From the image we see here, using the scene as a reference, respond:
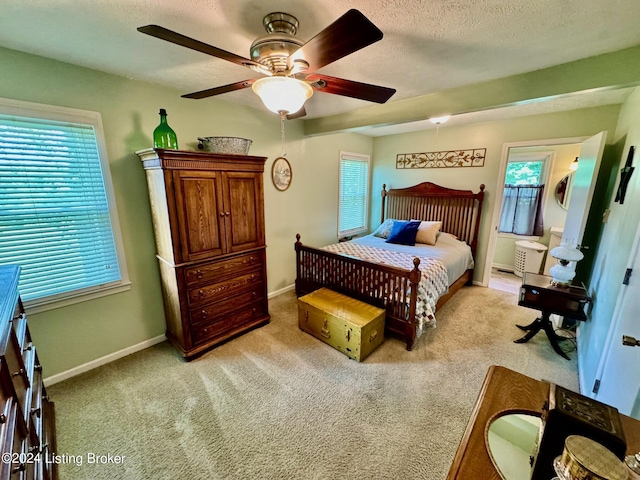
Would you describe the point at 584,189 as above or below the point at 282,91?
below

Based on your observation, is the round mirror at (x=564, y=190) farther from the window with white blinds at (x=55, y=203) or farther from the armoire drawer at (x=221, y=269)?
the window with white blinds at (x=55, y=203)

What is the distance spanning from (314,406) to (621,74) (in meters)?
2.92

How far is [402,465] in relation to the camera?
147 centimetres

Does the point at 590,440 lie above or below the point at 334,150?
below

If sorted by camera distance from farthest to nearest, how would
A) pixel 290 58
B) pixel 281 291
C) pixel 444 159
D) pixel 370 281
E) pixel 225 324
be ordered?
pixel 444 159 < pixel 281 291 < pixel 370 281 < pixel 225 324 < pixel 290 58

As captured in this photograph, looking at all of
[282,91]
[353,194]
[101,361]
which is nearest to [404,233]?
[353,194]

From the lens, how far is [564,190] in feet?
13.5

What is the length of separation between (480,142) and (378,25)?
10.1 ft

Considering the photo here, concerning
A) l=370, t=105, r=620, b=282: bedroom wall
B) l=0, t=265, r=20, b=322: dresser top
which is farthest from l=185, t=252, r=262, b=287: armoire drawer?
l=370, t=105, r=620, b=282: bedroom wall

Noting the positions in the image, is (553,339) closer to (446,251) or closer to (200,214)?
(446,251)

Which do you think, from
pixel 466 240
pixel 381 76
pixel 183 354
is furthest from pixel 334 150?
pixel 183 354

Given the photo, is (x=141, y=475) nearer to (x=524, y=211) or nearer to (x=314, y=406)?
(x=314, y=406)

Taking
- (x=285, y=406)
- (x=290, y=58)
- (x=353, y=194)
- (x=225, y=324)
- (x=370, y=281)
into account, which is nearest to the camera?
(x=290, y=58)

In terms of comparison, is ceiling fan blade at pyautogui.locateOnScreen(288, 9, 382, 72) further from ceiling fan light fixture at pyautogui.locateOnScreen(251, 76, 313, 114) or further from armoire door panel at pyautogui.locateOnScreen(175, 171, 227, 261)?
armoire door panel at pyautogui.locateOnScreen(175, 171, 227, 261)
